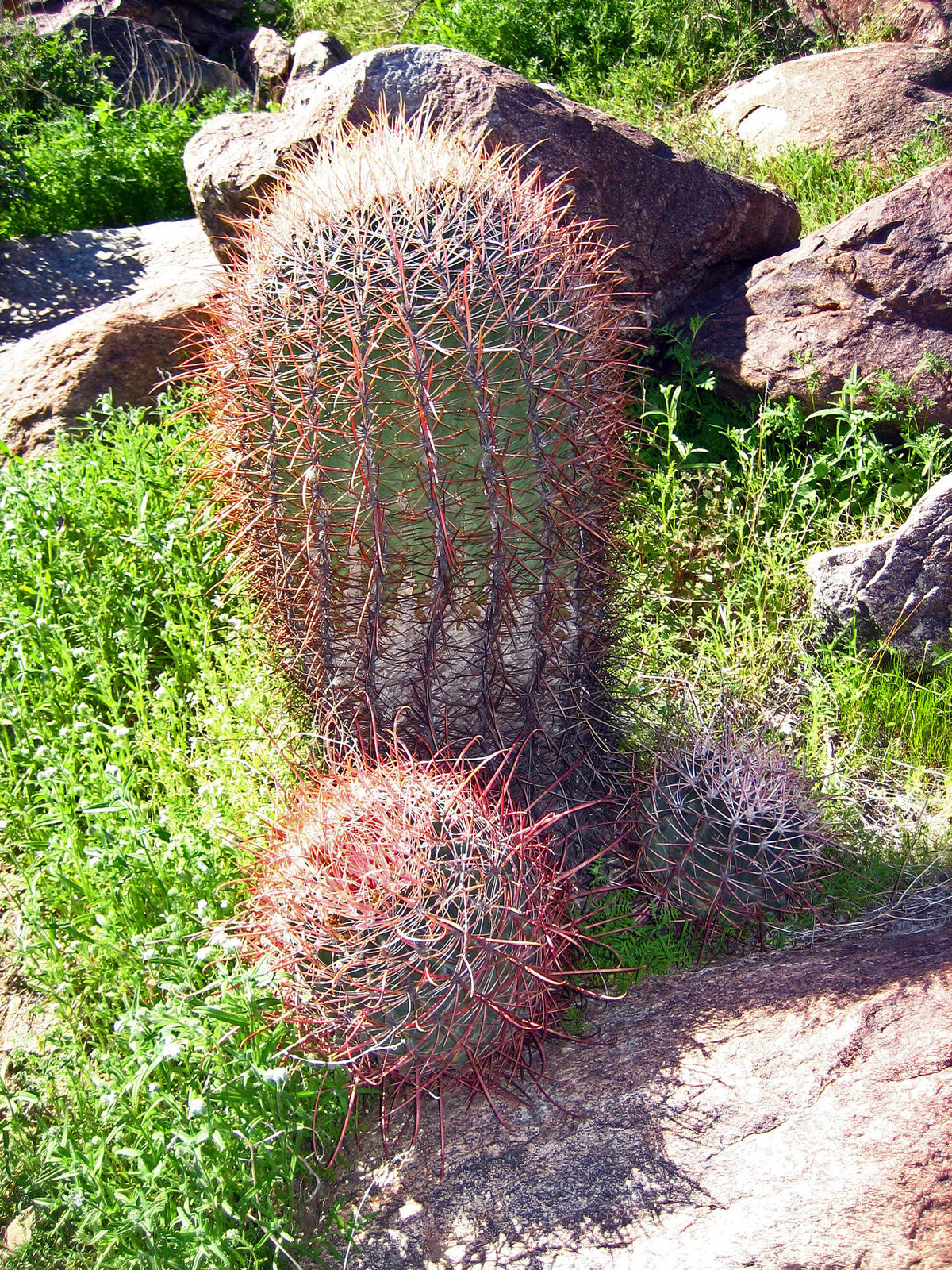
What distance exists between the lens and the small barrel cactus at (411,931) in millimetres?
1896

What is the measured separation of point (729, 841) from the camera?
2438 mm

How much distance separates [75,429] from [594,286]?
313cm

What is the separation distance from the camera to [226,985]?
81.5 inches

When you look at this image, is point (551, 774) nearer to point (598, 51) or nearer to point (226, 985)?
point (226, 985)

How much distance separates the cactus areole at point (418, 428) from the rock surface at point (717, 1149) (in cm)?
84

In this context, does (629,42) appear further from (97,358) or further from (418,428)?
(418,428)

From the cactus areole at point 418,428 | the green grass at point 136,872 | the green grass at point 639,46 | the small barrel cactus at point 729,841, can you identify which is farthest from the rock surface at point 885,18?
the small barrel cactus at point 729,841

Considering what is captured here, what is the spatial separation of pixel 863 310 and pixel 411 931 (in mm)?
3281

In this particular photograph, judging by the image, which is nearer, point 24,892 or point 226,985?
point 226,985

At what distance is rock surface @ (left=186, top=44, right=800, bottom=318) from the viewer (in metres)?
3.89

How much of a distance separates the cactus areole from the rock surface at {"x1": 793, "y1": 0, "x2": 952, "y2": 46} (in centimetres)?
601

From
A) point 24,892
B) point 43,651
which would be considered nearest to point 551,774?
point 24,892

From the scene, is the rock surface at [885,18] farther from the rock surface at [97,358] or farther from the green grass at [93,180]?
the rock surface at [97,358]

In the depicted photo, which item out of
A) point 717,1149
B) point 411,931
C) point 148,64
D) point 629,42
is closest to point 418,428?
point 411,931
